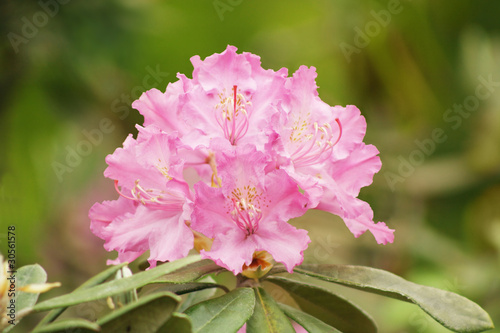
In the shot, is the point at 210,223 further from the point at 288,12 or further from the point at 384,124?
the point at 288,12

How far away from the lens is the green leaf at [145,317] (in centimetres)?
56

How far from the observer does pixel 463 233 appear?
2.54 meters

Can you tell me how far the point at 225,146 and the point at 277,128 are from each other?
73mm

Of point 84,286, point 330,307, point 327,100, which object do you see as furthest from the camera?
point 327,100

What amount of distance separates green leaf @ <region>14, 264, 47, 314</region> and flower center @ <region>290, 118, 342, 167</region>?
373mm

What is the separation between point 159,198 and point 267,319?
216 mm

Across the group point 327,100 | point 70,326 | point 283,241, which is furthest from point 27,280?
point 327,100

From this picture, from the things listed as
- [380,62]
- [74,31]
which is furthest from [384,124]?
[74,31]

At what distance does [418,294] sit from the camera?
2.53 ft

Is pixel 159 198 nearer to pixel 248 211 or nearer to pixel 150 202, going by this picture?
pixel 150 202

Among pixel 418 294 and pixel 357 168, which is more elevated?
pixel 357 168

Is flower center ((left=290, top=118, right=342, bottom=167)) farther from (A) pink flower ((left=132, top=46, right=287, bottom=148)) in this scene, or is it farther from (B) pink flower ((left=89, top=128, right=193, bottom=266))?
(B) pink flower ((left=89, top=128, right=193, bottom=266))

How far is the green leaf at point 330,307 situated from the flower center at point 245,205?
13 centimetres

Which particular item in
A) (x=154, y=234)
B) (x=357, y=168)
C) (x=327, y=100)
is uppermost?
(x=327, y=100)
